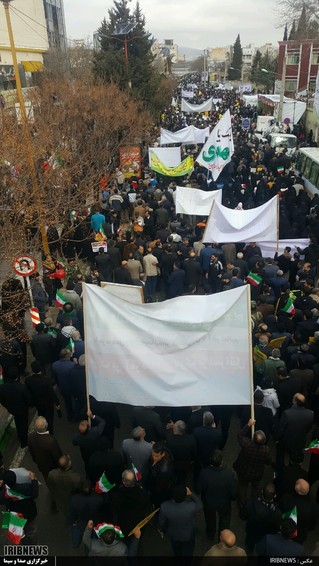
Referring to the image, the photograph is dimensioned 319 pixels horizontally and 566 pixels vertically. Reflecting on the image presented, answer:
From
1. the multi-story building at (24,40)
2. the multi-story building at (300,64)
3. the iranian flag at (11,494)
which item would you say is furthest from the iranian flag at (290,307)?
the multi-story building at (300,64)

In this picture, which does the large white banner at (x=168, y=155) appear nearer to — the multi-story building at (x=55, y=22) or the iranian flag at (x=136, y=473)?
the iranian flag at (x=136, y=473)

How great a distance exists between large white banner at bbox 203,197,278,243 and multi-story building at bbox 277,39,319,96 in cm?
4646

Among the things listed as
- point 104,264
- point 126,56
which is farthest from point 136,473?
point 126,56

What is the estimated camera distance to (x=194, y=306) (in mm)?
5684

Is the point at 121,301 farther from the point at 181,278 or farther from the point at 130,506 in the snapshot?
the point at 181,278

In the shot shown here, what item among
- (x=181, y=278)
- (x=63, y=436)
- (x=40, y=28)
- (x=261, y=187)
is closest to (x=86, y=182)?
(x=261, y=187)

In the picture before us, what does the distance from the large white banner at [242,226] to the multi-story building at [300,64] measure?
152ft

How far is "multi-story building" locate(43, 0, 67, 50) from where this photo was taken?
5816cm

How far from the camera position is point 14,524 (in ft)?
15.0

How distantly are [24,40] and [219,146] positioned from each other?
136ft

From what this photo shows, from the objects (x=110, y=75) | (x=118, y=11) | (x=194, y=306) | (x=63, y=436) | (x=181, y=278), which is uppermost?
(x=118, y=11)

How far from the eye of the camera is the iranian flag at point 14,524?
15.0ft

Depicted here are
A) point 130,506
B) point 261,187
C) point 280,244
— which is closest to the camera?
point 130,506

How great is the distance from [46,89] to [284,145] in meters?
14.7
